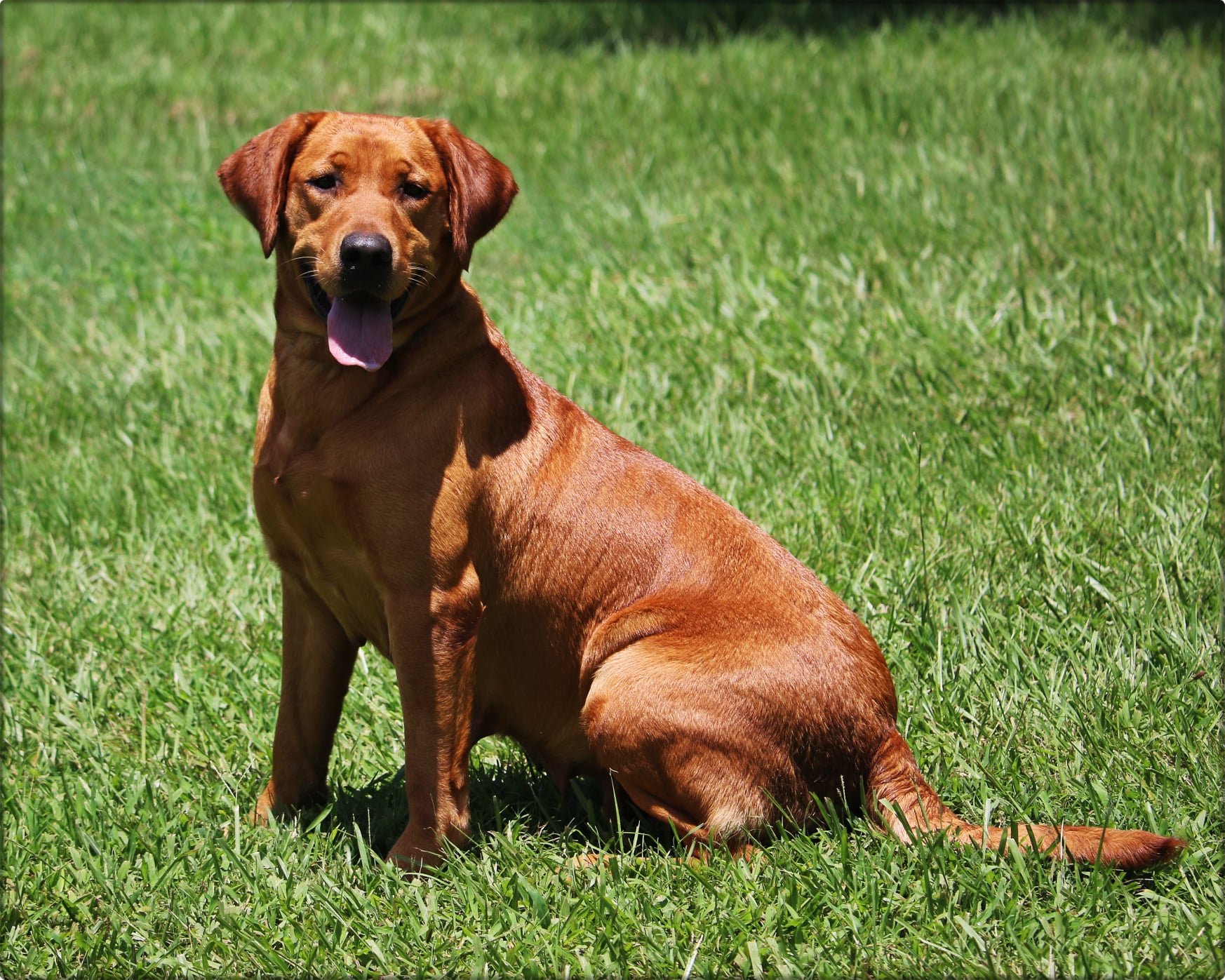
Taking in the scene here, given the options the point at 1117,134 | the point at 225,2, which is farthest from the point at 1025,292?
the point at 225,2

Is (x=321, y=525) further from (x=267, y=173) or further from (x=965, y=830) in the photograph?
(x=965, y=830)

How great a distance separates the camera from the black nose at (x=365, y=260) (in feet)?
10.3

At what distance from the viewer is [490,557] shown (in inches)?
135

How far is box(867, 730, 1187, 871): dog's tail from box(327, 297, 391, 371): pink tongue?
170cm

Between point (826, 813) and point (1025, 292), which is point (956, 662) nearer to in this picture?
point (826, 813)

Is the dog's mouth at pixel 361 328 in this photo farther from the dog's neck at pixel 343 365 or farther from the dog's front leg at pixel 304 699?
the dog's front leg at pixel 304 699

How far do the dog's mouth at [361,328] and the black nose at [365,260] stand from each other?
0.08 m

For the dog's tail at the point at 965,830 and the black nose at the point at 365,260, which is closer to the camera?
the dog's tail at the point at 965,830

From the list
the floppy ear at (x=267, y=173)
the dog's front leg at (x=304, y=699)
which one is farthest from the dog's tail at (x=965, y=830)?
the floppy ear at (x=267, y=173)

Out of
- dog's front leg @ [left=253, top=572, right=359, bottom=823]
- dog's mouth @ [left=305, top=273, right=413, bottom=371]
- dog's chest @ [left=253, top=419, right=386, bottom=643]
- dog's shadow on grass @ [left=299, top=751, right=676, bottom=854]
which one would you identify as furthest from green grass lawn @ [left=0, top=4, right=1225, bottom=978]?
dog's mouth @ [left=305, top=273, right=413, bottom=371]

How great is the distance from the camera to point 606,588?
3.45 meters

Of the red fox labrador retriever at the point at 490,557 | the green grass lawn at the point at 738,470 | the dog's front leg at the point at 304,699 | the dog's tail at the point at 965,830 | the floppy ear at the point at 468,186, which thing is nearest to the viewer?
the dog's tail at the point at 965,830

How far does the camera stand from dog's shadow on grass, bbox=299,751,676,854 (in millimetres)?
3455

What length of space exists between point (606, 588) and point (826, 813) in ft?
2.75
